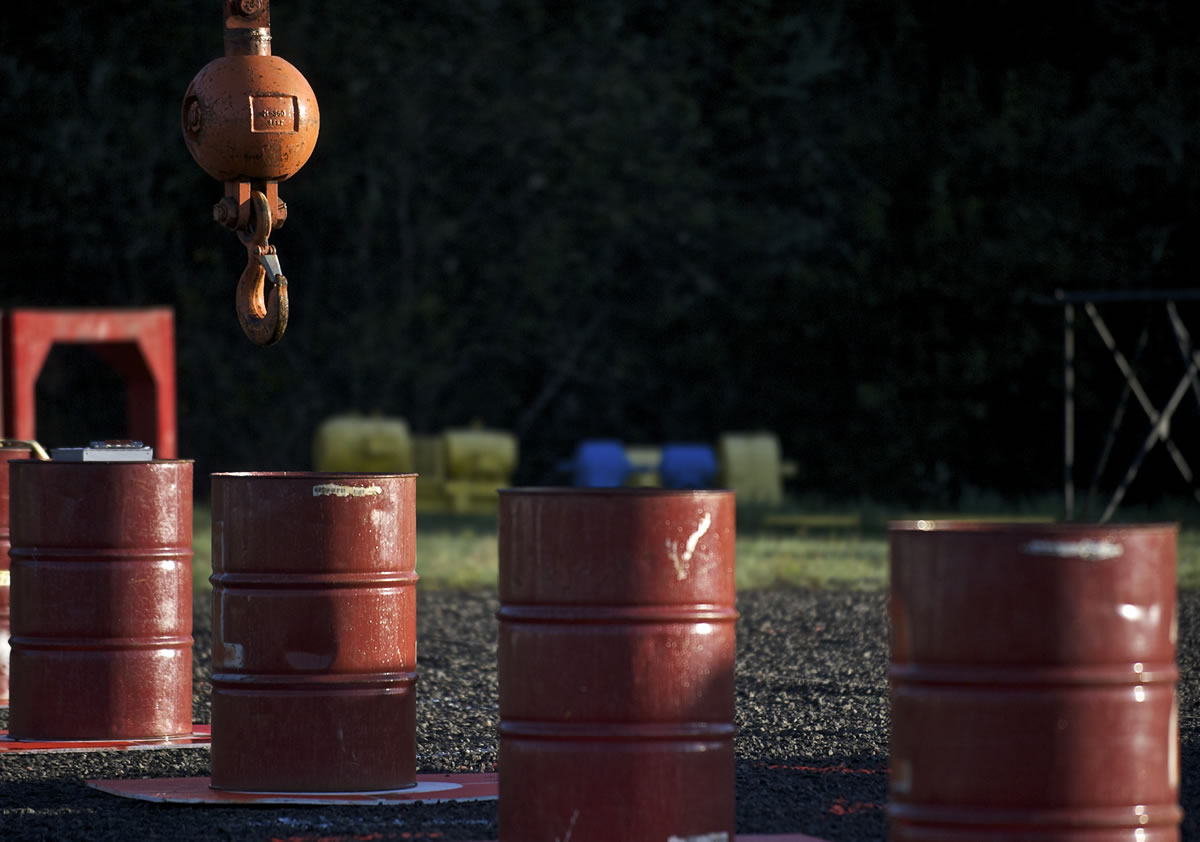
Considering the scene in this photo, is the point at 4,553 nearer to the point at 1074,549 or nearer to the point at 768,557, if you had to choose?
→ the point at 1074,549

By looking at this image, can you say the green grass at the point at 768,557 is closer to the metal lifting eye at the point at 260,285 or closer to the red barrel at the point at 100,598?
the red barrel at the point at 100,598

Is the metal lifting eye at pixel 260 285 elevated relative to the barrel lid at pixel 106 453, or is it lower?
elevated

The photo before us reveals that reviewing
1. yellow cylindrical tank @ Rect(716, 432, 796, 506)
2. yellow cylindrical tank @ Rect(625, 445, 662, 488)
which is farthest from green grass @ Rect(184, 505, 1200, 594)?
yellow cylindrical tank @ Rect(625, 445, 662, 488)

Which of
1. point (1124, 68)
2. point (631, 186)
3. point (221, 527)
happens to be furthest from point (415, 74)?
point (221, 527)

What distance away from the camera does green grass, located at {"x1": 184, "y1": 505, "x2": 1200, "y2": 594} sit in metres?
15.1

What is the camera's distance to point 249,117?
7.00 metres

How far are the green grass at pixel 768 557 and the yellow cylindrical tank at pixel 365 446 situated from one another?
1.94 m

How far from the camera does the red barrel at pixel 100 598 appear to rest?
302 inches

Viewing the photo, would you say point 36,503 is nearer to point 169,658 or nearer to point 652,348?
point 169,658

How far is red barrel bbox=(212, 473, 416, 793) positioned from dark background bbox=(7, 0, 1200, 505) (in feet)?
59.5

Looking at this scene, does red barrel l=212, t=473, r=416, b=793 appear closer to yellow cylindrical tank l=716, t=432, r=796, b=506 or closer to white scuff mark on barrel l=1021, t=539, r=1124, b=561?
white scuff mark on barrel l=1021, t=539, r=1124, b=561

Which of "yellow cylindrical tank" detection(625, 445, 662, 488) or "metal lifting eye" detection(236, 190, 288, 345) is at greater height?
"metal lifting eye" detection(236, 190, 288, 345)

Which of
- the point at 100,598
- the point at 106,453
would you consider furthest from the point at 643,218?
the point at 100,598

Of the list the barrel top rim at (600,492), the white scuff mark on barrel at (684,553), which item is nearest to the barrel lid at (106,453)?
the barrel top rim at (600,492)
